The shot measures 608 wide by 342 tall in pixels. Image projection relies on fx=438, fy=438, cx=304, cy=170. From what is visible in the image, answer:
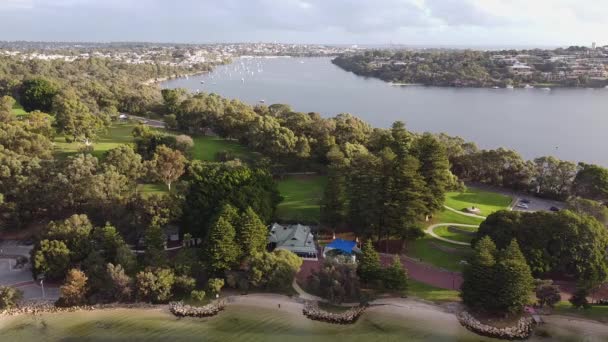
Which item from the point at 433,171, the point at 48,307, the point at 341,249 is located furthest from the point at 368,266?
the point at 48,307

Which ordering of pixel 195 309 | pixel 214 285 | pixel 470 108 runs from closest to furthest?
1. pixel 195 309
2. pixel 214 285
3. pixel 470 108

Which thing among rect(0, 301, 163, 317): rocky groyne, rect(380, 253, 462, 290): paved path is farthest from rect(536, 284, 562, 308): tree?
rect(0, 301, 163, 317): rocky groyne

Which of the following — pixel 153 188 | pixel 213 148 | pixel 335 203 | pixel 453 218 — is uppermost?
pixel 213 148

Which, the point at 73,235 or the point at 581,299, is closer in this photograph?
the point at 581,299

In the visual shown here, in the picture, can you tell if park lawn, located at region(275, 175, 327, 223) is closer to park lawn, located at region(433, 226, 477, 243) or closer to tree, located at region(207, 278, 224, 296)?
park lawn, located at region(433, 226, 477, 243)

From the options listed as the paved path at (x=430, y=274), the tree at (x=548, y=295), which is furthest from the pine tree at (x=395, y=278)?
the tree at (x=548, y=295)

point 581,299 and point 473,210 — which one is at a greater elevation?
point 473,210

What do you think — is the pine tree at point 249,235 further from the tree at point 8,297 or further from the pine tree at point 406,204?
the tree at point 8,297

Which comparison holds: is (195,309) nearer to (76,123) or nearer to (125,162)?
(125,162)
